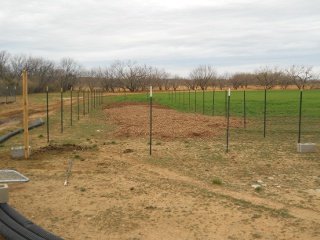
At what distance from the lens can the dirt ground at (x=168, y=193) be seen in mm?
5414

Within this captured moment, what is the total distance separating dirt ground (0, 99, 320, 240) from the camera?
17.8 feet

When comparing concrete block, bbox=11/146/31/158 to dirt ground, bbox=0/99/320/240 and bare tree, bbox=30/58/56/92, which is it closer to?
dirt ground, bbox=0/99/320/240

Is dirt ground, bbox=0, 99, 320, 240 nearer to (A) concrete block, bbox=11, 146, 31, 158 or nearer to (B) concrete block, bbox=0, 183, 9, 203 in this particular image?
(A) concrete block, bbox=11, 146, 31, 158

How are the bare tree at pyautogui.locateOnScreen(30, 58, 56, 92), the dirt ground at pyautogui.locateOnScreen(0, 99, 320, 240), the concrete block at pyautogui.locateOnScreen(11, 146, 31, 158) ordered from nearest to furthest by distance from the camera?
the dirt ground at pyautogui.locateOnScreen(0, 99, 320, 240), the concrete block at pyautogui.locateOnScreen(11, 146, 31, 158), the bare tree at pyautogui.locateOnScreen(30, 58, 56, 92)

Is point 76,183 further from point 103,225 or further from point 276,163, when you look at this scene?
point 276,163

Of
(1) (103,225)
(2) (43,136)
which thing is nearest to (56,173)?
(1) (103,225)

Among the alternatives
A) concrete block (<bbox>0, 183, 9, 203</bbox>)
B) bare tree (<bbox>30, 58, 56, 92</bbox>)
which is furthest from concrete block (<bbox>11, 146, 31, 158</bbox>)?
bare tree (<bbox>30, 58, 56, 92</bbox>)

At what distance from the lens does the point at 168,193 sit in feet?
23.0

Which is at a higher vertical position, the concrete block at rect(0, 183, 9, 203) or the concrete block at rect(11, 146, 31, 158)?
the concrete block at rect(0, 183, 9, 203)

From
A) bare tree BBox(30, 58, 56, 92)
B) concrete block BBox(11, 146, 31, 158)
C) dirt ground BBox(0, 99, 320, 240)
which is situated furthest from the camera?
bare tree BBox(30, 58, 56, 92)

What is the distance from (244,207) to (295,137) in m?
8.82

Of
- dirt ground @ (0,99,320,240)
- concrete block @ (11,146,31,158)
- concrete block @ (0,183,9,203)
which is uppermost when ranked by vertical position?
concrete block @ (0,183,9,203)

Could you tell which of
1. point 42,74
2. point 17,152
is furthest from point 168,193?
point 42,74

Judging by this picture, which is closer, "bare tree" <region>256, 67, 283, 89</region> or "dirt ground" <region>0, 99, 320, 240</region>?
"dirt ground" <region>0, 99, 320, 240</region>
